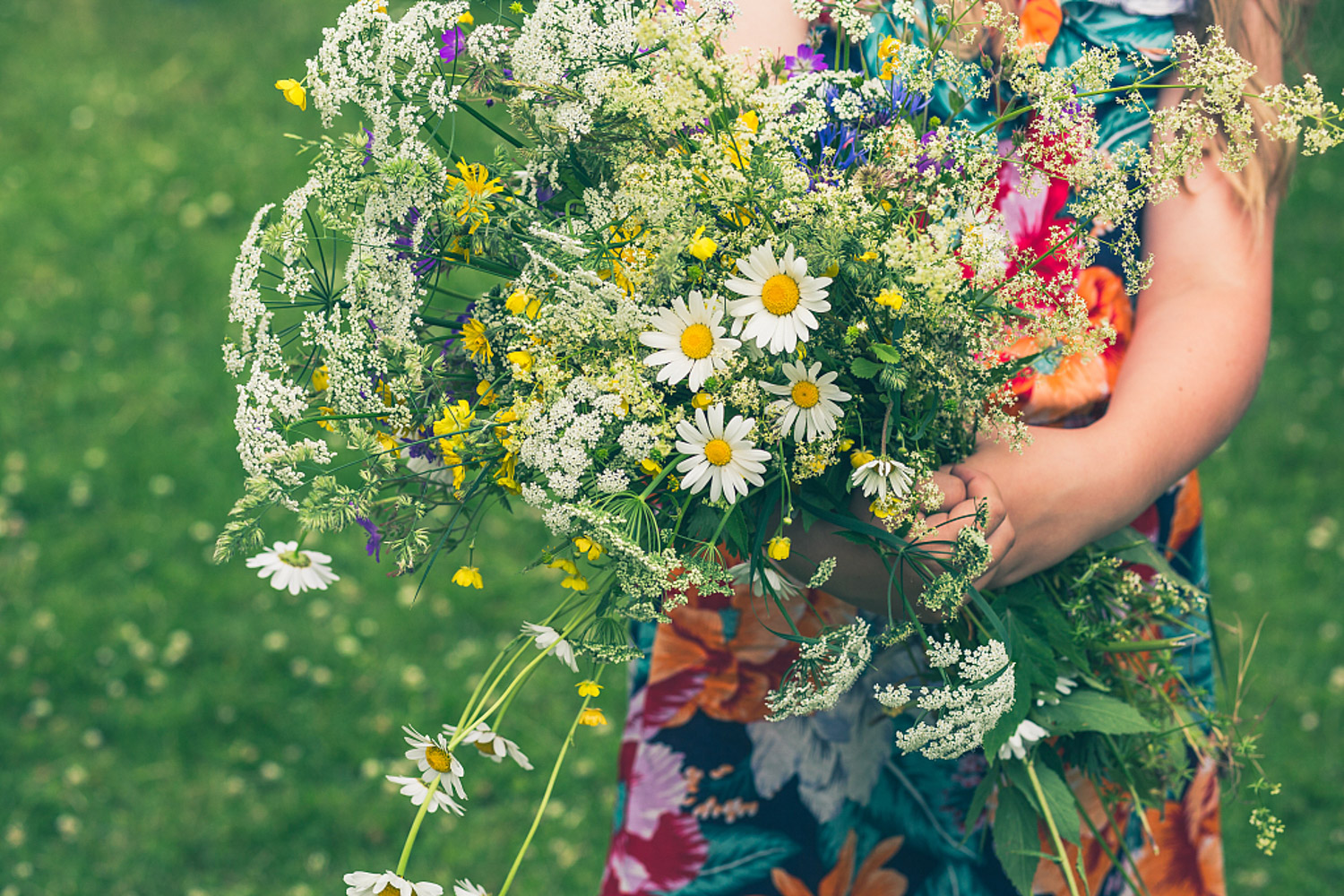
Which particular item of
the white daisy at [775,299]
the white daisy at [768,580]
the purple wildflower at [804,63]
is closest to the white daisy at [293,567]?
the white daisy at [768,580]

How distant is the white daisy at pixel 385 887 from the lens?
938 mm

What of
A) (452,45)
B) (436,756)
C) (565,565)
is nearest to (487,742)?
(436,756)

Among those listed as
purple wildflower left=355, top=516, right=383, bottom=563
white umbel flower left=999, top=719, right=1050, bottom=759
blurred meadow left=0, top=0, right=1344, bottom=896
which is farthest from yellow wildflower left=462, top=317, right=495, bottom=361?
white umbel flower left=999, top=719, right=1050, bottom=759

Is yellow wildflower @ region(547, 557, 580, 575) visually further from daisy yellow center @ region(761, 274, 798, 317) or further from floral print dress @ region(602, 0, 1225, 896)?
floral print dress @ region(602, 0, 1225, 896)

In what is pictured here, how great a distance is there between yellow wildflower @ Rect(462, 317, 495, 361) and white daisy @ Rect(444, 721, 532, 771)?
1.10 feet

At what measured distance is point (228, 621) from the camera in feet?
10.6

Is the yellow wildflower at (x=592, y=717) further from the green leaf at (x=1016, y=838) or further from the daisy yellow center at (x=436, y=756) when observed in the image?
the green leaf at (x=1016, y=838)

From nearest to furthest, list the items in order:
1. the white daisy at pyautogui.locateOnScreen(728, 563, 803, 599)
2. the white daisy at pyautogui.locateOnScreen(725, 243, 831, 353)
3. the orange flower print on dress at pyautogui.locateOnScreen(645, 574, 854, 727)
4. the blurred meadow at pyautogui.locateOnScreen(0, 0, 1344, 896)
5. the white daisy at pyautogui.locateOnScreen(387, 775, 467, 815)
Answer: the white daisy at pyautogui.locateOnScreen(725, 243, 831, 353) → the white daisy at pyautogui.locateOnScreen(387, 775, 467, 815) → the white daisy at pyautogui.locateOnScreen(728, 563, 803, 599) → the orange flower print on dress at pyautogui.locateOnScreen(645, 574, 854, 727) → the blurred meadow at pyautogui.locateOnScreen(0, 0, 1344, 896)

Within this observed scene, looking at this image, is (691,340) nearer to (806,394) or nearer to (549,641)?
(806,394)

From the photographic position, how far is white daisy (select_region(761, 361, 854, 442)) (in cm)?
94

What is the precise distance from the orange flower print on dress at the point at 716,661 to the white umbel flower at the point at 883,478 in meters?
0.51

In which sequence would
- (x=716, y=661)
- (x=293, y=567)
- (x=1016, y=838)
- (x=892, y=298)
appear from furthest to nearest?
(x=716, y=661) → (x=1016, y=838) → (x=293, y=567) → (x=892, y=298)

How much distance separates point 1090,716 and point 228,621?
2664 millimetres

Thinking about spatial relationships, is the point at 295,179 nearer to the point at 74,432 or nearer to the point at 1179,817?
the point at 74,432
